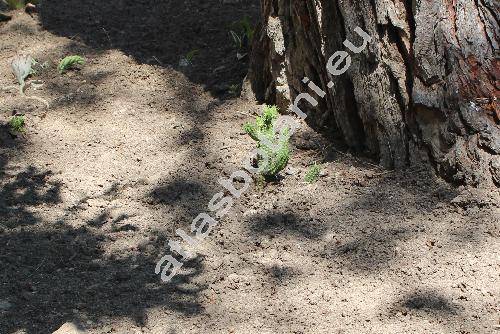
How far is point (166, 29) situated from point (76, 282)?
115 inches

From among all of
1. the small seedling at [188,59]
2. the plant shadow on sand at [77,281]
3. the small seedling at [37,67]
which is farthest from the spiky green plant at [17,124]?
the small seedling at [188,59]

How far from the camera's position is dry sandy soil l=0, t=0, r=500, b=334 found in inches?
153

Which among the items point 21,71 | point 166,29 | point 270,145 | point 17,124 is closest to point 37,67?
point 21,71

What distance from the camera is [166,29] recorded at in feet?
21.6

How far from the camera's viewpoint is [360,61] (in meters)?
4.57

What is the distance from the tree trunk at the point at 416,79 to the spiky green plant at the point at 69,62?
193cm

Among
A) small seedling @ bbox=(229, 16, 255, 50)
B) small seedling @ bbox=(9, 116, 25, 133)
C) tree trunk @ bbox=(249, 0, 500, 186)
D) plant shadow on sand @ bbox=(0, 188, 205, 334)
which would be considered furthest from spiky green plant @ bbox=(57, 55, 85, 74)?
tree trunk @ bbox=(249, 0, 500, 186)

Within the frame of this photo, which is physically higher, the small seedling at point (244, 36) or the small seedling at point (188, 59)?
the small seedling at point (244, 36)

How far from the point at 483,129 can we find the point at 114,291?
2036 mm

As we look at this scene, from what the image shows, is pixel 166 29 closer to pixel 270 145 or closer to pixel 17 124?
pixel 17 124

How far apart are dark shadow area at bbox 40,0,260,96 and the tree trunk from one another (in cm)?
118

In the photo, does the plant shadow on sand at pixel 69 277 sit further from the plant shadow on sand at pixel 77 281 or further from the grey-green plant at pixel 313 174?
the grey-green plant at pixel 313 174

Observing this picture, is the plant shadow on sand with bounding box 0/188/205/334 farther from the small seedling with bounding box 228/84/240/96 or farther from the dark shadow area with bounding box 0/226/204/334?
the small seedling with bounding box 228/84/240/96

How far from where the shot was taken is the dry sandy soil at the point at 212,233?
3.89 metres
